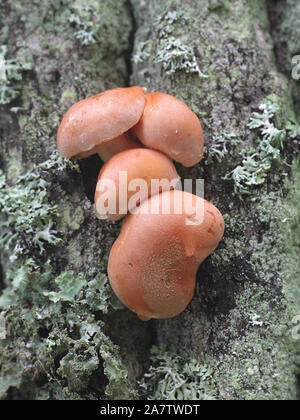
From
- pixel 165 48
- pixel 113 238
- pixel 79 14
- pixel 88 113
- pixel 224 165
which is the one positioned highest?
pixel 79 14

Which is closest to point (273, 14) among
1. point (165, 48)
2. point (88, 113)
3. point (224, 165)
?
point (165, 48)

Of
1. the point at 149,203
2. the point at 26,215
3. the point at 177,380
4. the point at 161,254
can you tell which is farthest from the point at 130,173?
the point at 177,380

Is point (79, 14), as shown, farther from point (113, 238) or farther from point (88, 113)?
point (113, 238)

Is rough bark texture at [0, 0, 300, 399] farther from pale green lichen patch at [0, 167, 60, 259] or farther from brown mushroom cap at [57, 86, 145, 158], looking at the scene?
brown mushroom cap at [57, 86, 145, 158]

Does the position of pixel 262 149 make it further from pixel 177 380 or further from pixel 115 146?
pixel 177 380

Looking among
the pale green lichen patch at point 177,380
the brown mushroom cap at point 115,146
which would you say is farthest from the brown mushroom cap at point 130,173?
the pale green lichen patch at point 177,380

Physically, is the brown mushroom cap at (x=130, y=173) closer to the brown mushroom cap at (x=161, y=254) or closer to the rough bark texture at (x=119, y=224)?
the brown mushroom cap at (x=161, y=254)
